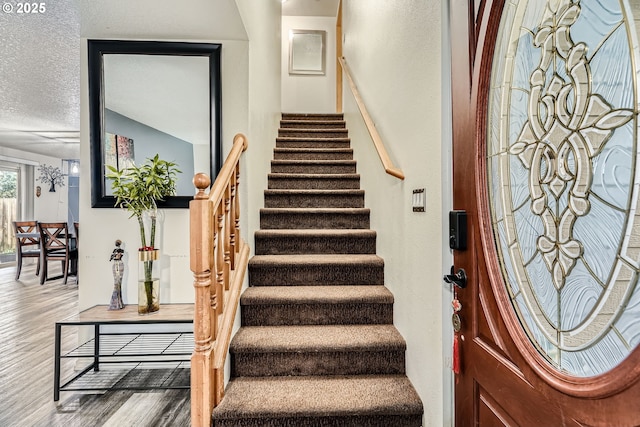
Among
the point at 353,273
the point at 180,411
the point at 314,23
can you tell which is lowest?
the point at 180,411

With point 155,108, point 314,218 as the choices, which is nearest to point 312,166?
point 314,218

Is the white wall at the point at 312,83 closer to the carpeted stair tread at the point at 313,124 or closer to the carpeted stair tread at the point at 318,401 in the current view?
the carpeted stair tread at the point at 313,124

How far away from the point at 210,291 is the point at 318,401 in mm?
708

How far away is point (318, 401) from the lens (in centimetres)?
151

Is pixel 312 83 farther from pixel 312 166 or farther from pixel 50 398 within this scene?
pixel 50 398

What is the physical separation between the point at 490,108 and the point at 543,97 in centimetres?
19

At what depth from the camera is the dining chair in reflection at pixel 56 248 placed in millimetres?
5230

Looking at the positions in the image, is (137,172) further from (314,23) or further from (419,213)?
(314,23)

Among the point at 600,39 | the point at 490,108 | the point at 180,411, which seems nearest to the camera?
the point at 600,39

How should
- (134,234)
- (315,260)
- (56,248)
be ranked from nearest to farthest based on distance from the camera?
(315,260)
(134,234)
(56,248)

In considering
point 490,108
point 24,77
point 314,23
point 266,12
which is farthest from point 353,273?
point 314,23

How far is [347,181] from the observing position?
10.6ft

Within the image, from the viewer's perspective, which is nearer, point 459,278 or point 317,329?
point 459,278

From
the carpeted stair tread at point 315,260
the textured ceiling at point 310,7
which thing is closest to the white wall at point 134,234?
the carpeted stair tread at point 315,260
